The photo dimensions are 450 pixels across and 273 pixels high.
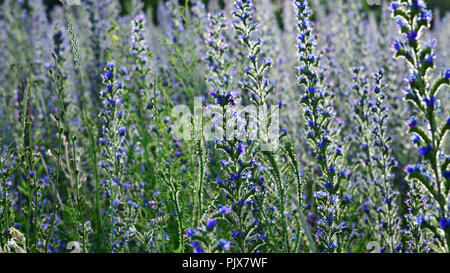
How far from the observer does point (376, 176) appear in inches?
131

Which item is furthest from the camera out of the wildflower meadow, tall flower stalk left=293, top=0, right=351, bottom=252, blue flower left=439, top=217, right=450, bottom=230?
tall flower stalk left=293, top=0, right=351, bottom=252

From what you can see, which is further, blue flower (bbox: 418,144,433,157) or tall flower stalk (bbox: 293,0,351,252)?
tall flower stalk (bbox: 293,0,351,252)

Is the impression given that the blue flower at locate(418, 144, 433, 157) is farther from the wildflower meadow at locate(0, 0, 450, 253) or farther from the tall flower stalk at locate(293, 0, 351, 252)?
the tall flower stalk at locate(293, 0, 351, 252)

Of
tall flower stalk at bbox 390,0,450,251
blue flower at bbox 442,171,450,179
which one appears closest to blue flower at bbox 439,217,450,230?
tall flower stalk at bbox 390,0,450,251

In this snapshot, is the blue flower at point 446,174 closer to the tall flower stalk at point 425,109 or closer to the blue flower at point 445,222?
the tall flower stalk at point 425,109

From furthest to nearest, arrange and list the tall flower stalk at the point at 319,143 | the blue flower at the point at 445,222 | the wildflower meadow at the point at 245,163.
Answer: the tall flower stalk at the point at 319,143 → the wildflower meadow at the point at 245,163 → the blue flower at the point at 445,222

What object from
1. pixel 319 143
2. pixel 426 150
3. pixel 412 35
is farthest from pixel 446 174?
pixel 319 143

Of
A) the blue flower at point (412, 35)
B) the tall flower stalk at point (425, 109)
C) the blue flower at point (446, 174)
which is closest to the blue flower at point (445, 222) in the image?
the tall flower stalk at point (425, 109)

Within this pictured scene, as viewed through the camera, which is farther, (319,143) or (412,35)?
(319,143)

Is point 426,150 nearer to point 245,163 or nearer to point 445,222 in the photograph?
point 445,222

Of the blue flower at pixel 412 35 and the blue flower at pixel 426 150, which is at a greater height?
the blue flower at pixel 412 35

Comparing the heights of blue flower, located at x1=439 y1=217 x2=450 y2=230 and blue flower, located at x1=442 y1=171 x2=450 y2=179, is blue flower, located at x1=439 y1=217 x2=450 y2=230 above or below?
below
